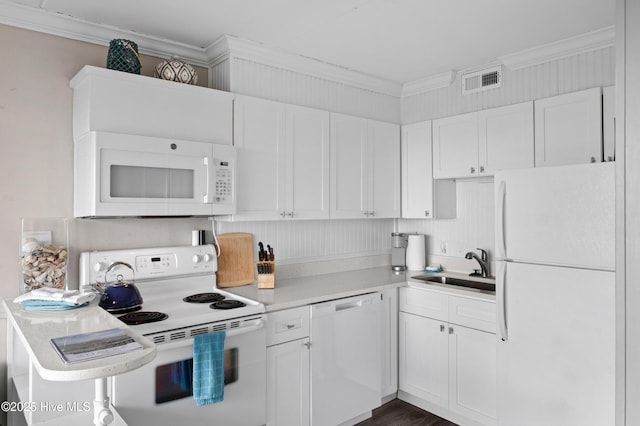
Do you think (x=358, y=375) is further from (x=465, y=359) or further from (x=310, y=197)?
(x=310, y=197)

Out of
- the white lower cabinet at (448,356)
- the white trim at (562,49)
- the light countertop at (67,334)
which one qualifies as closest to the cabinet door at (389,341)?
the white lower cabinet at (448,356)

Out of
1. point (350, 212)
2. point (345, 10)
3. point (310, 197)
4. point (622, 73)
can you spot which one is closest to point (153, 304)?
point (310, 197)

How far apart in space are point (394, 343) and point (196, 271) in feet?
5.10

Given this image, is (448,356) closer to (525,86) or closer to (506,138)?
(506,138)

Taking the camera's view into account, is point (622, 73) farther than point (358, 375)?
No

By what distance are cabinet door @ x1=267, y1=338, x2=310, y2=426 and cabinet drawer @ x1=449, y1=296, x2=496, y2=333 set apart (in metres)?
1.05

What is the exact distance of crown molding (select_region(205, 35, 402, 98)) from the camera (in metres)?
2.80

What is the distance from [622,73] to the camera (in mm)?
1157

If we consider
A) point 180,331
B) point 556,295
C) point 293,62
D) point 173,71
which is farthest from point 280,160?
point 556,295

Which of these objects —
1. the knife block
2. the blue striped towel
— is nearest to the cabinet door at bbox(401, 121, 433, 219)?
the knife block

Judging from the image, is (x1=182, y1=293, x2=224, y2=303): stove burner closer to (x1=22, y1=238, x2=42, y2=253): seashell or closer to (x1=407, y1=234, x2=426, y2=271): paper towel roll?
(x1=22, y1=238, x2=42, y2=253): seashell

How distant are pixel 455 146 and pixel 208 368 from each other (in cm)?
241

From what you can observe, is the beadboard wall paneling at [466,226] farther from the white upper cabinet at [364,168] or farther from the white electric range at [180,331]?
the white electric range at [180,331]

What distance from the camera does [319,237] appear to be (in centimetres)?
348
